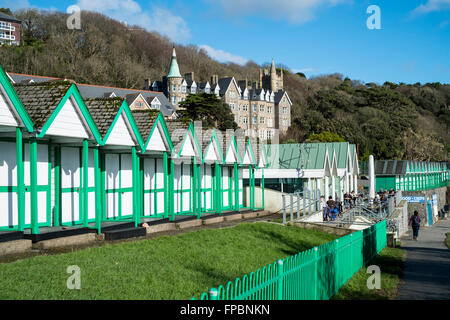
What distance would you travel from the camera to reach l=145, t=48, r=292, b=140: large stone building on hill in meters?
98.8

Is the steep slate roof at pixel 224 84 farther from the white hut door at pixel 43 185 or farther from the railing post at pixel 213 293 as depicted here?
the railing post at pixel 213 293

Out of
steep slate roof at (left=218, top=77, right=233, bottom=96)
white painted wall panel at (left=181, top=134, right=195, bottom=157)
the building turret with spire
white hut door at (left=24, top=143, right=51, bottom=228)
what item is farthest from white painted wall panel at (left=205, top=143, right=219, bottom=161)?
steep slate roof at (left=218, top=77, right=233, bottom=96)

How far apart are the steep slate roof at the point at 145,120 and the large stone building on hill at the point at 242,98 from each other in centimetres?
7894

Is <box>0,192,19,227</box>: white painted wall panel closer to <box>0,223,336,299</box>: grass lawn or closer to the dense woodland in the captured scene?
<box>0,223,336,299</box>: grass lawn

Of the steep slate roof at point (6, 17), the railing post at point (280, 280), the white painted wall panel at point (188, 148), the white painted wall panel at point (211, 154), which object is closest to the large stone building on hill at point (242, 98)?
the steep slate roof at point (6, 17)

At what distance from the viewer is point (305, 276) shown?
29.2 ft

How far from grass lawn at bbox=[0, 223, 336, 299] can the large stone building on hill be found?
8424cm

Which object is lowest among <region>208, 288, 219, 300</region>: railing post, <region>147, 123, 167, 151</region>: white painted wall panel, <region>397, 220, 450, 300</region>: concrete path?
<region>397, 220, 450, 300</region>: concrete path

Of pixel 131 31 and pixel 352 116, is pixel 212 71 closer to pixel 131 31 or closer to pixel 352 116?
pixel 131 31

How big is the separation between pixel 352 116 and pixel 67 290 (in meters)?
101

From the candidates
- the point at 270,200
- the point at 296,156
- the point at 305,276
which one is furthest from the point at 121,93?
the point at 305,276

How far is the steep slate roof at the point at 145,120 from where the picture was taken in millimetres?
17531

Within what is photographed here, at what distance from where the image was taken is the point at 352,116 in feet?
344

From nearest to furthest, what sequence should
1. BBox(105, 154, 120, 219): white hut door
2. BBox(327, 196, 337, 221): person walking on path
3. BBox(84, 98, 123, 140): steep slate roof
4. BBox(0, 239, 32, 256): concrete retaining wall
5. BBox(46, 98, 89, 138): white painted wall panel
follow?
BBox(0, 239, 32, 256): concrete retaining wall → BBox(46, 98, 89, 138): white painted wall panel → BBox(84, 98, 123, 140): steep slate roof → BBox(105, 154, 120, 219): white hut door → BBox(327, 196, 337, 221): person walking on path
